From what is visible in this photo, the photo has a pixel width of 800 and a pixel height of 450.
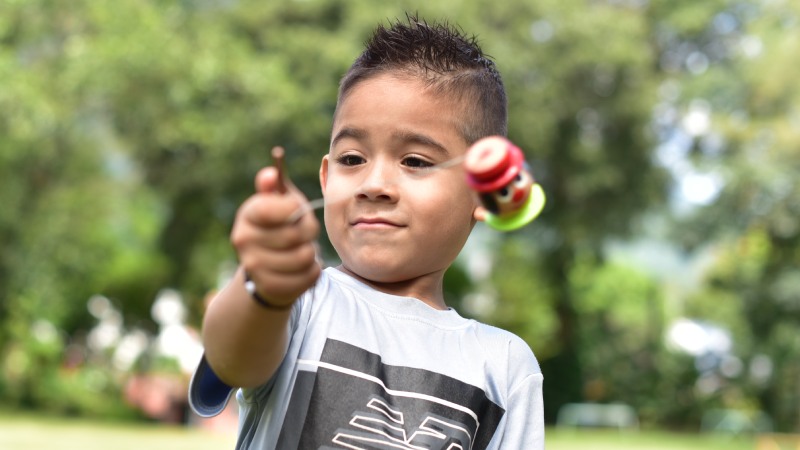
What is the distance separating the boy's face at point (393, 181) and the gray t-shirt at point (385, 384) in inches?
4.6

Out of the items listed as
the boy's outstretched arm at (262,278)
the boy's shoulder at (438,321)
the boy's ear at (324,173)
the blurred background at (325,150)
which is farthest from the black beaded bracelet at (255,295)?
the blurred background at (325,150)

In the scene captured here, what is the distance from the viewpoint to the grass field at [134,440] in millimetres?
18623

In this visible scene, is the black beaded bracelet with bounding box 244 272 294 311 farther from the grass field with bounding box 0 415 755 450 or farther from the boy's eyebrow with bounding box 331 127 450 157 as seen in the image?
the grass field with bounding box 0 415 755 450

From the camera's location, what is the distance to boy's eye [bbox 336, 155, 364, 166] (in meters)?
2.67

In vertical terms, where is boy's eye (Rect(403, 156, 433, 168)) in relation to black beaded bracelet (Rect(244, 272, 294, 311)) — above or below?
above

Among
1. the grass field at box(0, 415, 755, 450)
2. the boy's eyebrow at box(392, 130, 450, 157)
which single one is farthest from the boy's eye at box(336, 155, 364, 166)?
the grass field at box(0, 415, 755, 450)

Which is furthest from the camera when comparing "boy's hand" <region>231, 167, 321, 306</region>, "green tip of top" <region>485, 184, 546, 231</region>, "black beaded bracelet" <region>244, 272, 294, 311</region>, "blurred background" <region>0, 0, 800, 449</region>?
"blurred background" <region>0, 0, 800, 449</region>

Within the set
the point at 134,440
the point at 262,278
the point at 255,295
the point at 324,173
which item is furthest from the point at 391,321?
the point at 134,440

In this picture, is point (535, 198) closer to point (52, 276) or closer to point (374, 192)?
point (374, 192)

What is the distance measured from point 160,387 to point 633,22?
1567 cm

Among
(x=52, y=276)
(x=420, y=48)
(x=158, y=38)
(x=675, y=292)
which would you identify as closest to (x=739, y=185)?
(x=158, y=38)

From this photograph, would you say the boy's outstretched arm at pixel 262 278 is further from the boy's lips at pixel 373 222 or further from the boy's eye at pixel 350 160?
the boy's eye at pixel 350 160

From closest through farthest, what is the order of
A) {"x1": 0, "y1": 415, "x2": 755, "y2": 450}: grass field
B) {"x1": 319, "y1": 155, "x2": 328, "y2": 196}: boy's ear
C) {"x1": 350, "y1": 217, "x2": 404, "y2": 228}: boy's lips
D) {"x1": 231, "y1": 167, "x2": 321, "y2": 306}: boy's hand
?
{"x1": 231, "y1": 167, "x2": 321, "y2": 306}: boy's hand → {"x1": 350, "y1": 217, "x2": 404, "y2": 228}: boy's lips → {"x1": 319, "y1": 155, "x2": 328, "y2": 196}: boy's ear → {"x1": 0, "y1": 415, "x2": 755, "y2": 450}: grass field

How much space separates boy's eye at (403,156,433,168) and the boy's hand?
0.72 meters
